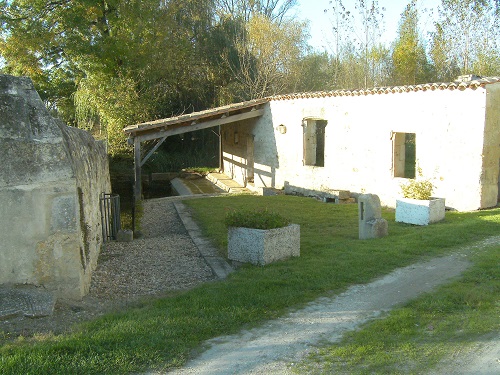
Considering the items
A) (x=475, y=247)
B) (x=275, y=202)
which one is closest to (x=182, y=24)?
(x=275, y=202)

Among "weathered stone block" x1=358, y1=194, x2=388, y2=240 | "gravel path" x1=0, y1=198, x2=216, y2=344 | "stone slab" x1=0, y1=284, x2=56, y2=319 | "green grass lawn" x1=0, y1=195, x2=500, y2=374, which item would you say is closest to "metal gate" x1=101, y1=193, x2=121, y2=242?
"gravel path" x1=0, y1=198, x2=216, y2=344

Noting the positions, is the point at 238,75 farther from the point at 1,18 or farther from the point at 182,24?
the point at 1,18

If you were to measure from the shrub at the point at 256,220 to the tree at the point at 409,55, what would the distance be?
19.6 meters

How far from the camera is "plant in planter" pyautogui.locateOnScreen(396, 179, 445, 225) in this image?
33.4 feet

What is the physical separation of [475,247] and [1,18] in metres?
20.7

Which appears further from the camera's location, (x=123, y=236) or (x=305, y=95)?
(x=305, y=95)

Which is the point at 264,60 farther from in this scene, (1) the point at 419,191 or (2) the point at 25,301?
(2) the point at 25,301

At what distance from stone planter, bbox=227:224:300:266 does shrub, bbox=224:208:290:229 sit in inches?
3.6

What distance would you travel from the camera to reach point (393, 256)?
7.34 meters

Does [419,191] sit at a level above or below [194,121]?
below

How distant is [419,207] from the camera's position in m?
10.3

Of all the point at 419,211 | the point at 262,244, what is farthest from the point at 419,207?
the point at 262,244

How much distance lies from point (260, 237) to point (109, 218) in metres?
4.54

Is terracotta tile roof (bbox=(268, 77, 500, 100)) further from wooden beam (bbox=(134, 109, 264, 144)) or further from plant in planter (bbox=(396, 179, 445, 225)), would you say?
plant in planter (bbox=(396, 179, 445, 225))
